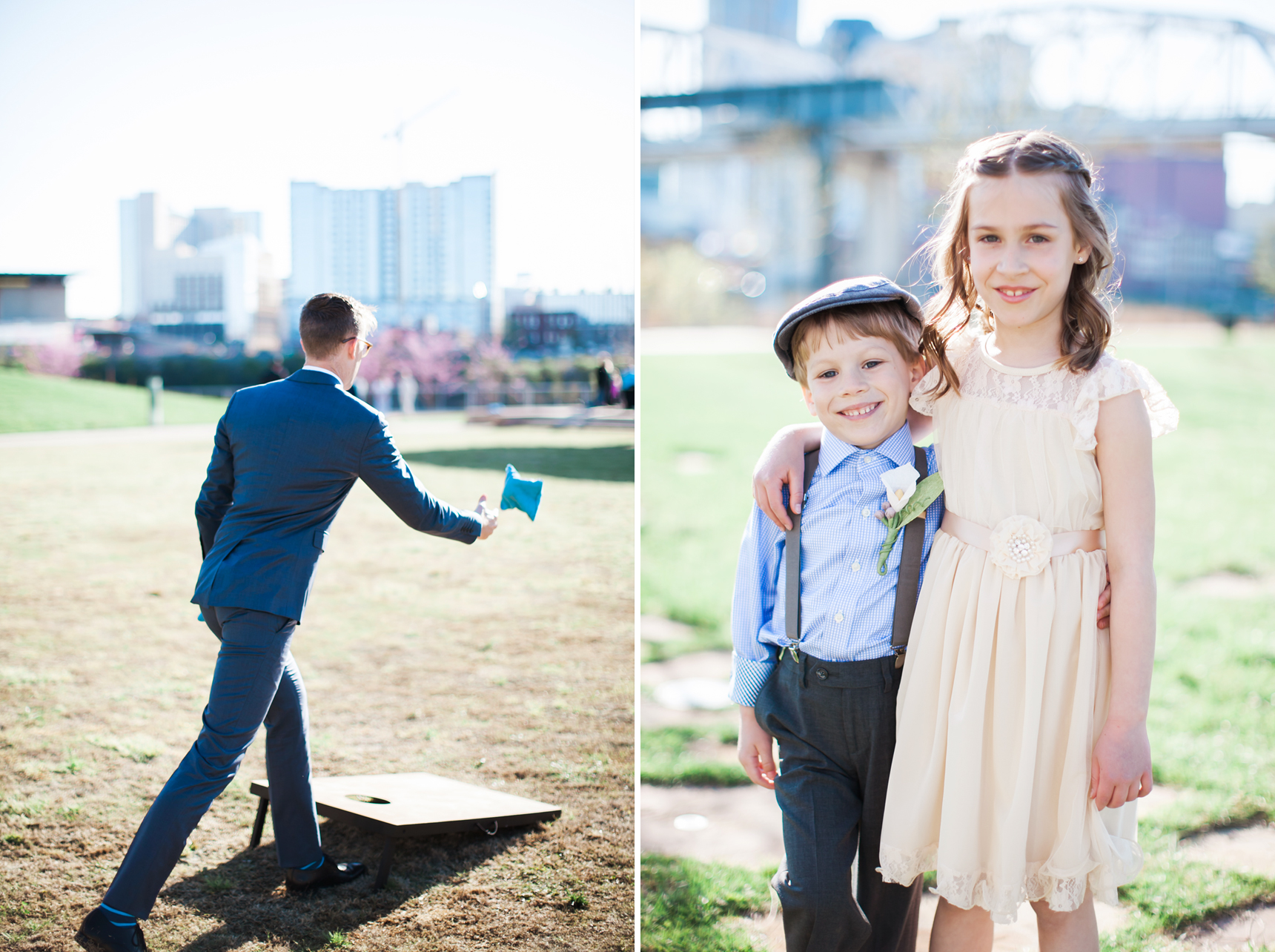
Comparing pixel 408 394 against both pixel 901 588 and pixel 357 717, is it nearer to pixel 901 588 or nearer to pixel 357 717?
pixel 357 717

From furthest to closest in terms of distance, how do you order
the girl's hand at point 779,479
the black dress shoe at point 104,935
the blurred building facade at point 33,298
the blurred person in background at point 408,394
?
the blurred person in background at point 408,394
the blurred building facade at point 33,298
the black dress shoe at point 104,935
the girl's hand at point 779,479

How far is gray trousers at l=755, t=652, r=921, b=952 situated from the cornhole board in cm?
127

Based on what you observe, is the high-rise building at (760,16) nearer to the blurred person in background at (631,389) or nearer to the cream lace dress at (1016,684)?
the blurred person in background at (631,389)

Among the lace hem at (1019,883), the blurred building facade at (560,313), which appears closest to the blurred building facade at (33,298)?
the blurred building facade at (560,313)

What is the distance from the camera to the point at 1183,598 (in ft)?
19.3

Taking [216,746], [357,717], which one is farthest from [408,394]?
[216,746]

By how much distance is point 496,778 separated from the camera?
12.3 feet

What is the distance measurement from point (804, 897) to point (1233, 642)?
4.02 m

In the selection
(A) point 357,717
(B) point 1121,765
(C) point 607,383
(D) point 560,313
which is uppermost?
(D) point 560,313

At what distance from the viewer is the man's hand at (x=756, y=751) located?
6.79ft

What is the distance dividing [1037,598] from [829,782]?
51cm

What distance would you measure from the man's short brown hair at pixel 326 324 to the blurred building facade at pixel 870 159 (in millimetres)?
27343

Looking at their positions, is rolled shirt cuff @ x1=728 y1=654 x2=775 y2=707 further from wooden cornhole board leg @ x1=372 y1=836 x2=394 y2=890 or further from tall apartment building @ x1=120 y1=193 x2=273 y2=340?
tall apartment building @ x1=120 y1=193 x2=273 y2=340

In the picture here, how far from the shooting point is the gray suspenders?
1944 mm
